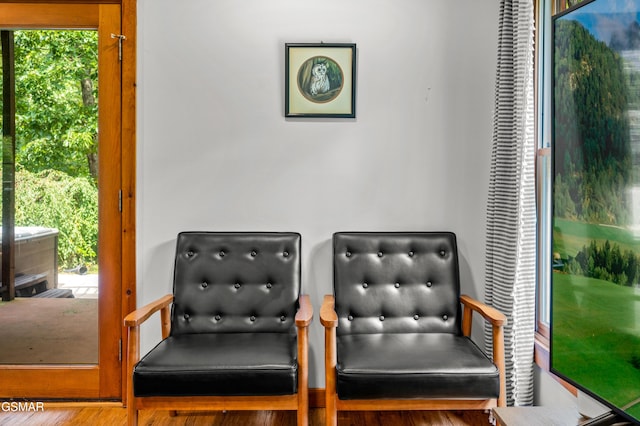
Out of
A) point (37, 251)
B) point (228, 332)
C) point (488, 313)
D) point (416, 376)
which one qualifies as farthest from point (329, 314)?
point (37, 251)

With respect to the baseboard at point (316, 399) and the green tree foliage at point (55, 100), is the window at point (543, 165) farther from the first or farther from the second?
the green tree foliage at point (55, 100)

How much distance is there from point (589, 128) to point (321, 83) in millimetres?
1422

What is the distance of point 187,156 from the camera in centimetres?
235

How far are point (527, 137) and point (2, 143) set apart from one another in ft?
8.73

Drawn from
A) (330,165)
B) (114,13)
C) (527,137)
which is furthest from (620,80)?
(114,13)

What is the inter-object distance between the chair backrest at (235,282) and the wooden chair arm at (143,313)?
0.06 m

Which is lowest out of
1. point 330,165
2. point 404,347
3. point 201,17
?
point 404,347

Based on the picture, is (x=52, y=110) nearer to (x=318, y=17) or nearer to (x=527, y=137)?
(x=318, y=17)

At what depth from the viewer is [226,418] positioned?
2.18 metres

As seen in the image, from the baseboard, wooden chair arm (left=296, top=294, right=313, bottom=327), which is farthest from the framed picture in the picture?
the baseboard

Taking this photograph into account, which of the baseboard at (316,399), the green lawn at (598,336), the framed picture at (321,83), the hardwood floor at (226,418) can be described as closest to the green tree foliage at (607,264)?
the green lawn at (598,336)

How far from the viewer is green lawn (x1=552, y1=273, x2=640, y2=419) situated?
3.50 feet

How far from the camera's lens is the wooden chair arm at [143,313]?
173cm

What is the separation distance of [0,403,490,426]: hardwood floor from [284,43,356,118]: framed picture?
1.57 meters
